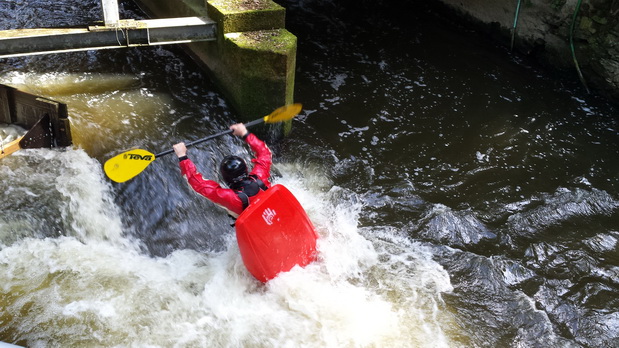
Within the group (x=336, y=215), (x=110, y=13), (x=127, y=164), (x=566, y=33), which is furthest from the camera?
(x=566, y=33)

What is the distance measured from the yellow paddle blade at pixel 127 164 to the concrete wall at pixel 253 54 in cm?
141

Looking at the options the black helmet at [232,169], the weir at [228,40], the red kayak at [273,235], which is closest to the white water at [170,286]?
the red kayak at [273,235]

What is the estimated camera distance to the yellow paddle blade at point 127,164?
137 inches

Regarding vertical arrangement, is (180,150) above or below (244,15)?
below

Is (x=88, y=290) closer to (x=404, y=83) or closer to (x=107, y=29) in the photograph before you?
(x=107, y=29)

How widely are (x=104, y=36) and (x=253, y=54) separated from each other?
136 centimetres

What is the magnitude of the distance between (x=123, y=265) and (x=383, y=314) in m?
1.86

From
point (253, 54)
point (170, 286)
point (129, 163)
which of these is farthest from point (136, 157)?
point (253, 54)

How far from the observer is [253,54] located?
4445 mm

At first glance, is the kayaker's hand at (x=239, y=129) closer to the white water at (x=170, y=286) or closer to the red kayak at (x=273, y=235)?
the red kayak at (x=273, y=235)

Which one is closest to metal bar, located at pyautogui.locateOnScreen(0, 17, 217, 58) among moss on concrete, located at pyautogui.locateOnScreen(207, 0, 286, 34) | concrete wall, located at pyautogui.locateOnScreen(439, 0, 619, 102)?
moss on concrete, located at pyautogui.locateOnScreen(207, 0, 286, 34)

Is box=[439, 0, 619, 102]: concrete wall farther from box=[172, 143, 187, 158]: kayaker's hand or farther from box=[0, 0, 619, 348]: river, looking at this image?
box=[172, 143, 187, 158]: kayaker's hand

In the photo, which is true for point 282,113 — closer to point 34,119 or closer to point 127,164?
point 127,164

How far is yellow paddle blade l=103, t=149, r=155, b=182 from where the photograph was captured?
349 cm
